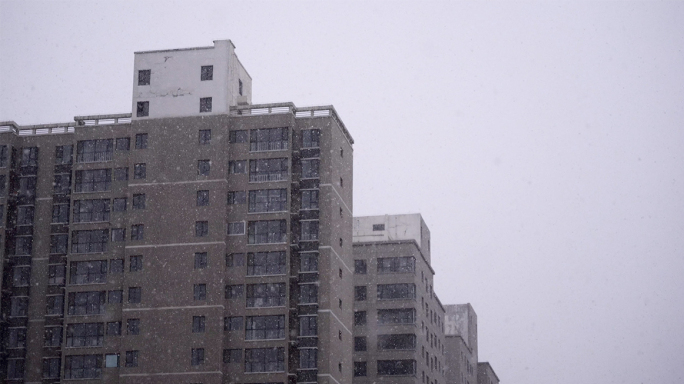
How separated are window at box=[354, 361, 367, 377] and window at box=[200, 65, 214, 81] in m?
42.5

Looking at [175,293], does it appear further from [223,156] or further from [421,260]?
[421,260]

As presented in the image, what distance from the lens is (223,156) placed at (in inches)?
3868

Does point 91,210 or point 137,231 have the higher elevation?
point 91,210

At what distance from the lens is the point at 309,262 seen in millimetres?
96812

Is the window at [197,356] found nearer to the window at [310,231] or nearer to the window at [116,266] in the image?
the window at [116,266]

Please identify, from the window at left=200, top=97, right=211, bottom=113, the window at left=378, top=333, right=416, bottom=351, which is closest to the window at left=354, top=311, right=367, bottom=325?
the window at left=378, top=333, right=416, bottom=351

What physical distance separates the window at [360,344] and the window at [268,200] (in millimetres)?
35560

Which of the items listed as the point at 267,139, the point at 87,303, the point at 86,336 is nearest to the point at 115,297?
the point at 87,303

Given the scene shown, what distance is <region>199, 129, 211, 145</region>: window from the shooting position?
9900 centimetres

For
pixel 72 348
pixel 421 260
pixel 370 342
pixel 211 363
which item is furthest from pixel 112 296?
pixel 421 260

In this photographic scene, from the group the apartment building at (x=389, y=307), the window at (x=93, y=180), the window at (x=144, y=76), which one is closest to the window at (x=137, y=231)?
the window at (x=93, y=180)

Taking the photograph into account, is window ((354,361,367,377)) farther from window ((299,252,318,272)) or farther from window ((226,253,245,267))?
window ((226,253,245,267))

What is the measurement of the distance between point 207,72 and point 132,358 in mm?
26442

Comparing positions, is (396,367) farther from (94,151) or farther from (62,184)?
(94,151)
